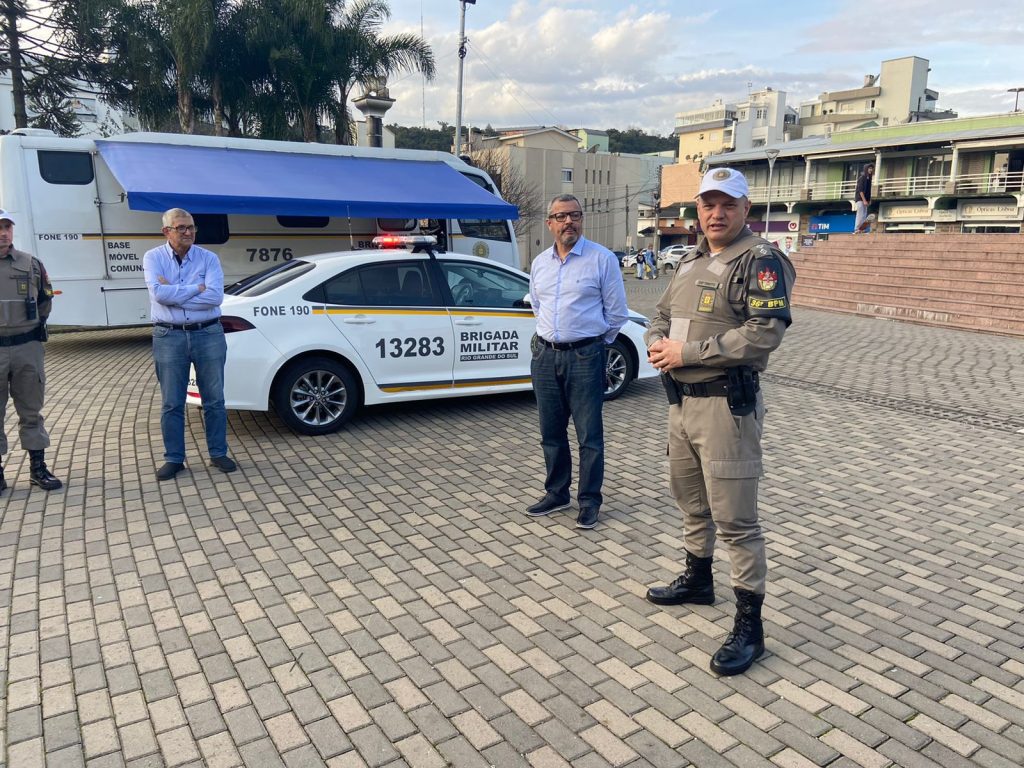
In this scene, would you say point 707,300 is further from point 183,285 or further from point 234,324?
point 234,324

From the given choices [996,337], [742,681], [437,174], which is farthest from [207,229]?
[996,337]

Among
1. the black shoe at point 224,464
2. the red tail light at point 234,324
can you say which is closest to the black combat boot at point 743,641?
the black shoe at point 224,464

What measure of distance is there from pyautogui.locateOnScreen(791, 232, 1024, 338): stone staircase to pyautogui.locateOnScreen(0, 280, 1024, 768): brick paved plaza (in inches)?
383

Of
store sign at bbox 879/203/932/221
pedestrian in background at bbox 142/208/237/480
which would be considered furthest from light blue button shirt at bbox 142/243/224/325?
store sign at bbox 879/203/932/221

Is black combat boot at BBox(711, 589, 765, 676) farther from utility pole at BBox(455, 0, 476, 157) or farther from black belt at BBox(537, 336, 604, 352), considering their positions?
utility pole at BBox(455, 0, 476, 157)

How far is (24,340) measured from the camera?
462cm

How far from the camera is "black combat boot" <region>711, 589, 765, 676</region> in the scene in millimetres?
2900

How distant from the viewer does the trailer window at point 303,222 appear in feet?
37.6

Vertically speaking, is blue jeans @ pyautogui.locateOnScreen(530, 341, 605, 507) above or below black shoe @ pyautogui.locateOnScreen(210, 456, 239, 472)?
above

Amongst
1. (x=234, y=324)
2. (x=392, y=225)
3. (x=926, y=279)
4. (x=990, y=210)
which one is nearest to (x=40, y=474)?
(x=234, y=324)

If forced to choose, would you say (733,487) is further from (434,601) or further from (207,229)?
Answer: (207,229)

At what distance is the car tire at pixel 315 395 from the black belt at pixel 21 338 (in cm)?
175

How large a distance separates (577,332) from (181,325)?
2.78 metres

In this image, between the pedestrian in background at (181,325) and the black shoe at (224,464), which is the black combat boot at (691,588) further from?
the pedestrian in background at (181,325)
